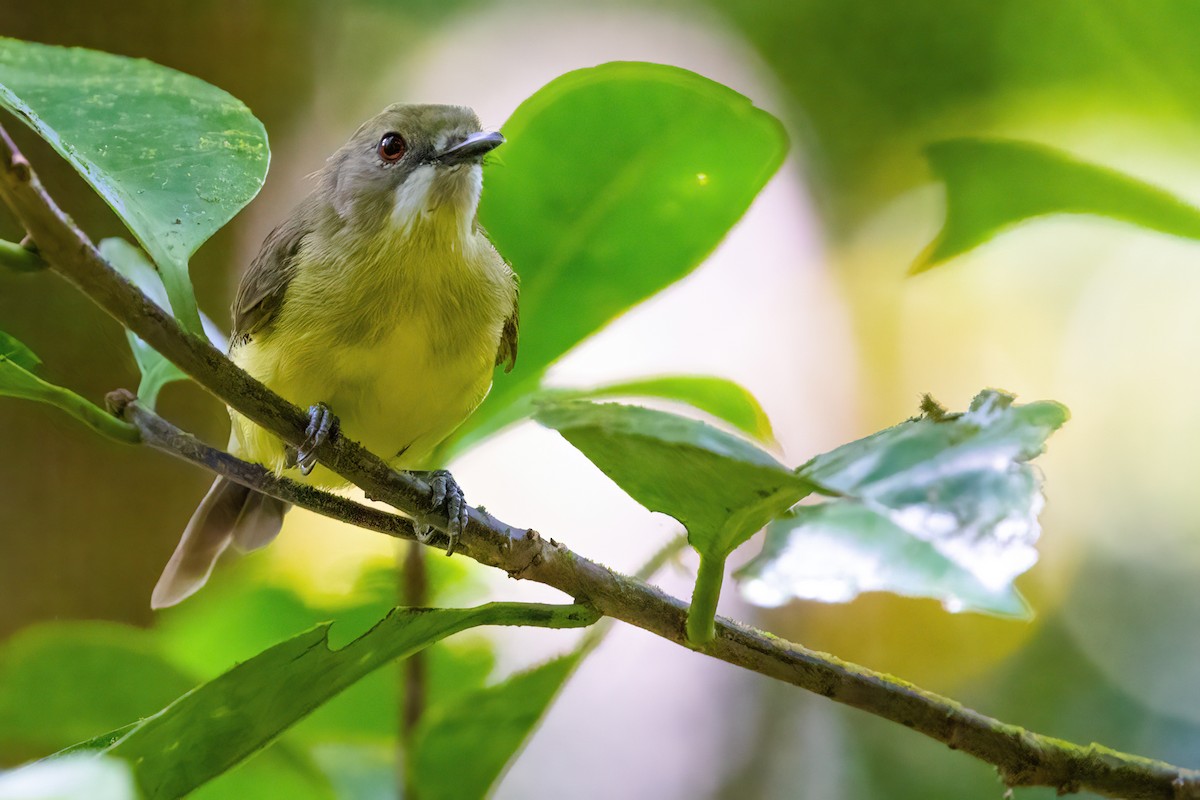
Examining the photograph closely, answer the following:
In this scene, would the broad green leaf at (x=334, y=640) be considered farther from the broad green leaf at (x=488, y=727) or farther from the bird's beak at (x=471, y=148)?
the bird's beak at (x=471, y=148)

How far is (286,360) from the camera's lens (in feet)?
4.03

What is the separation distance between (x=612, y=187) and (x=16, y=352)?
0.59 m

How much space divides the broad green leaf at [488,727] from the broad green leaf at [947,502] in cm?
43

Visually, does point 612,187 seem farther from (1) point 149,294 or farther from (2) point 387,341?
(1) point 149,294

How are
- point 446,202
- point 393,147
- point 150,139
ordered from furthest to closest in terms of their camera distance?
A: point 393,147 < point 446,202 < point 150,139

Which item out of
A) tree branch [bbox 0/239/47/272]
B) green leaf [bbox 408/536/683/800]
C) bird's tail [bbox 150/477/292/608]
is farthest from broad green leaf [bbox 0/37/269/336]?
bird's tail [bbox 150/477/292/608]

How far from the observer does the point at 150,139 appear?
763mm

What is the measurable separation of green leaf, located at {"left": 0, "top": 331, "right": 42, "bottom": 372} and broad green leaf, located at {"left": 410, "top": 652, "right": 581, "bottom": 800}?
471mm

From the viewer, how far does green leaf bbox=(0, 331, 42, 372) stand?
0.78 meters

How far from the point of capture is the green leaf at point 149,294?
98 centimetres

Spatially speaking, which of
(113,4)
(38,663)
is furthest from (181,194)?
(113,4)

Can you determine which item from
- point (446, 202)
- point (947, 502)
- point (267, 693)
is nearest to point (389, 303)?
point (446, 202)

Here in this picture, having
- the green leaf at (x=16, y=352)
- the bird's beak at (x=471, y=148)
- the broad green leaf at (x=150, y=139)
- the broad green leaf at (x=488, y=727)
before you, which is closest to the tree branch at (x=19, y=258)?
the broad green leaf at (x=150, y=139)

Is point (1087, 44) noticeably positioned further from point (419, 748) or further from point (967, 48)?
point (967, 48)
